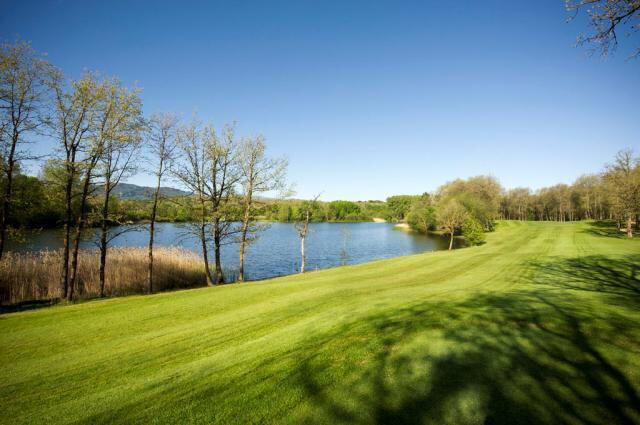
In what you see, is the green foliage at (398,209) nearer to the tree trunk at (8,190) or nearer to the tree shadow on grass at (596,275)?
the tree shadow on grass at (596,275)

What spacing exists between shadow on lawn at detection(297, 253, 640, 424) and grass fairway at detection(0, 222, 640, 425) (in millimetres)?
25

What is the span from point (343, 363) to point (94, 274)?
22190mm

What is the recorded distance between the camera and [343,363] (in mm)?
5691

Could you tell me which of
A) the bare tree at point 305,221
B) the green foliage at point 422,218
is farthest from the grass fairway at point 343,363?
the green foliage at point 422,218

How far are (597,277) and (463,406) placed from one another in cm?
1703

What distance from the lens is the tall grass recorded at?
17922 mm

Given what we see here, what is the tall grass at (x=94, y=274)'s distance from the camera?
17922mm

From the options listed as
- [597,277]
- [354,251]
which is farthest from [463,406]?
[354,251]

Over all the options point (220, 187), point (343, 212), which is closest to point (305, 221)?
point (220, 187)

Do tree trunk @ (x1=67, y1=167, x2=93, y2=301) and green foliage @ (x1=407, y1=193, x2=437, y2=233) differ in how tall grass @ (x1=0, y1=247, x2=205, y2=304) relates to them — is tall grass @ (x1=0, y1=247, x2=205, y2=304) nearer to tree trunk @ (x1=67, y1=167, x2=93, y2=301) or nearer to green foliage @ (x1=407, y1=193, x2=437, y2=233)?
tree trunk @ (x1=67, y1=167, x2=93, y2=301)

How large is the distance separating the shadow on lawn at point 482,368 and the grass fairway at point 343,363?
0.08ft

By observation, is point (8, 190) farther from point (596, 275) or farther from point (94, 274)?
point (596, 275)

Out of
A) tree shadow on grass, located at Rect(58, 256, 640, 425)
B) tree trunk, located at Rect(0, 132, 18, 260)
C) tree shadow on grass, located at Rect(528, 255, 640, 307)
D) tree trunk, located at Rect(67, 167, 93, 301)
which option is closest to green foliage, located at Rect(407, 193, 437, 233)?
tree shadow on grass, located at Rect(528, 255, 640, 307)

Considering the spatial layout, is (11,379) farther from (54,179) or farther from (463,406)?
(54,179)
